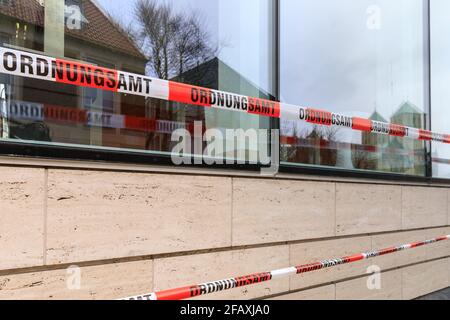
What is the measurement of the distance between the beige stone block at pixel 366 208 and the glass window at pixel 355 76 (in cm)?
37

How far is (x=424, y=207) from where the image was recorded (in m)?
5.75

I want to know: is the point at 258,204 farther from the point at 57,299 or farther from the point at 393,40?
the point at 393,40

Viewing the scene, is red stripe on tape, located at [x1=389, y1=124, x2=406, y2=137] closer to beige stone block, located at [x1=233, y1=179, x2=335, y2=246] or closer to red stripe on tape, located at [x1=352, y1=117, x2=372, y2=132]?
red stripe on tape, located at [x1=352, y1=117, x2=372, y2=132]

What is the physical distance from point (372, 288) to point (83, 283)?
363 centimetres

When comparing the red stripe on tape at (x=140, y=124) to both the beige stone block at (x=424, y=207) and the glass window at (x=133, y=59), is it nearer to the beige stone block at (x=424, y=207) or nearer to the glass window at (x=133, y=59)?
the glass window at (x=133, y=59)

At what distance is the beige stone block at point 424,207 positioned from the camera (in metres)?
5.46

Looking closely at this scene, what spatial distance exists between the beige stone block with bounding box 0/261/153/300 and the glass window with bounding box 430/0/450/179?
5.23m

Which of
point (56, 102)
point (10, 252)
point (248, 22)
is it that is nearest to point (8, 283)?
point (10, 252)

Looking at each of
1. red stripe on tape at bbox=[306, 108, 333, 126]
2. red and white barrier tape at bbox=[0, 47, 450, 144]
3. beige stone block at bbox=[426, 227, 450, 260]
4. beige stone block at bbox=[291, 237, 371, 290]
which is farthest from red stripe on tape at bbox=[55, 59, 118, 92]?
beige stone block at bbox=[426, 227, 450, 260]

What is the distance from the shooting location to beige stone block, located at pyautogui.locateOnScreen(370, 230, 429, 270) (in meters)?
5.03

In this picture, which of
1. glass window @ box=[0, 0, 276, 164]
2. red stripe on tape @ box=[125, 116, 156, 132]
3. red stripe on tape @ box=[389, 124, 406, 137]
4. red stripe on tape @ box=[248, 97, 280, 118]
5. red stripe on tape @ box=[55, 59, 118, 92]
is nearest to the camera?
red stripe on tape @ box=[55, 59, 118, 92]

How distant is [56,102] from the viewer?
292cm

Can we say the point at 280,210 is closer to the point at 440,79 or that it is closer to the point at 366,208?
the point at 366,208

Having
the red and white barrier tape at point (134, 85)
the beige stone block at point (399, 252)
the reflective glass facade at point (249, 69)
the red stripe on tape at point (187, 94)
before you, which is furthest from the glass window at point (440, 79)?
the red stripe on tape at point (187, 94)
